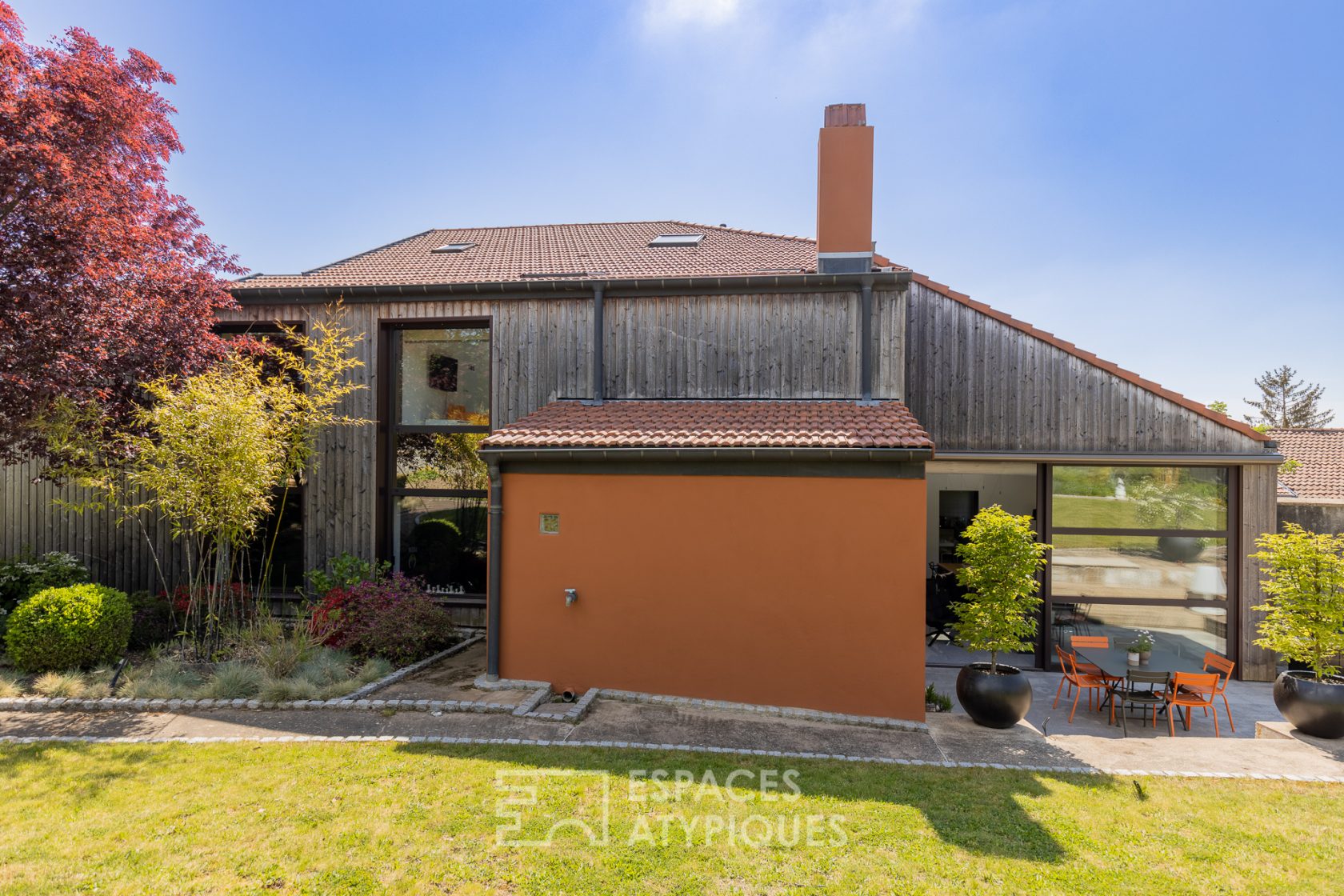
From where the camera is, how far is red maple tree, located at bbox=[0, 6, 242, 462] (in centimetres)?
560

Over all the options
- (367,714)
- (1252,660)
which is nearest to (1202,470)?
(1252,660)

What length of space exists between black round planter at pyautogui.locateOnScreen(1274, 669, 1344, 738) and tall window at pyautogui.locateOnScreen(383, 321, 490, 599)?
22.9 ft

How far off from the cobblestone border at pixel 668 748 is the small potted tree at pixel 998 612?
38.2 inches

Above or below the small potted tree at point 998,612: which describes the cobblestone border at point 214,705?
below

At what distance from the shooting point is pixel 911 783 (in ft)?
14.6

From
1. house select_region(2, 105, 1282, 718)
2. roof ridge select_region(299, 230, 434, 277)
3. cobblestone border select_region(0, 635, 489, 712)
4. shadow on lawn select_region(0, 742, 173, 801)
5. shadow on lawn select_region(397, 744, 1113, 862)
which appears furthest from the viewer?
roof ridge select_region(299, 230, 434, 277)

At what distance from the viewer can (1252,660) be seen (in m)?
8.31

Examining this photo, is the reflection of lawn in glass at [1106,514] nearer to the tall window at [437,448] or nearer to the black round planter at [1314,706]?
the black round planter at [1314,706]

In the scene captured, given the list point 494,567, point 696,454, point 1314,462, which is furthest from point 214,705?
point 1314,462

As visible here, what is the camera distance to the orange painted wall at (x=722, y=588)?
19.5ft

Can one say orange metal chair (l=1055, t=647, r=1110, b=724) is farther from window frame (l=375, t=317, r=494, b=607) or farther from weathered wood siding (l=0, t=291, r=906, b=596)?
window frame (l=375, t=317, r=494, b=607)

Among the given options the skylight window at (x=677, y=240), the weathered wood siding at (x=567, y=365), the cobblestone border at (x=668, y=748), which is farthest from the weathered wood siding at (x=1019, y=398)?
the cobblestone border at (x=668, y=748)

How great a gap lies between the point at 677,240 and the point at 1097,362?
23.7 feet

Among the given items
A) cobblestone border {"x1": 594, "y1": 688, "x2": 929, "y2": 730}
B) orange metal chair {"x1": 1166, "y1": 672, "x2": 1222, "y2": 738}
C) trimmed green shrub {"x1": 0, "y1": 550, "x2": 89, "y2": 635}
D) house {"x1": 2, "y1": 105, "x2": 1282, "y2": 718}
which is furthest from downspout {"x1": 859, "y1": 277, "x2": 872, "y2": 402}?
trimmed green shrub {"x1": 0, "y1": 550, "x2": 89, "y2": 635}
